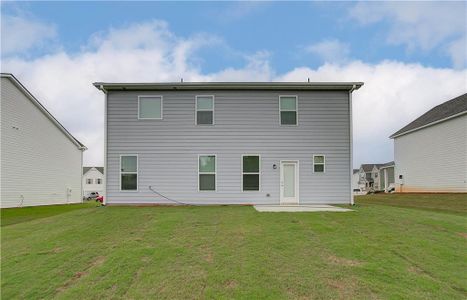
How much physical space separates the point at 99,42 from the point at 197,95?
5968 millimetres

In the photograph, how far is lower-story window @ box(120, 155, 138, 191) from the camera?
44.3 ft

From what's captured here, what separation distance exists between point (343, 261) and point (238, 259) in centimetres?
193

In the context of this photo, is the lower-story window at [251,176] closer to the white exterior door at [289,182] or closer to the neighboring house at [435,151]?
the white exterior door at [289,182]

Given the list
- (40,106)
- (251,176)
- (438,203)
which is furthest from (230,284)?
(40,106)

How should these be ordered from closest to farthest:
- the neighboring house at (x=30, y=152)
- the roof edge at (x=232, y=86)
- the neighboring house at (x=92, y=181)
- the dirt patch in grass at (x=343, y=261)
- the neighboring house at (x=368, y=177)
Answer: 1. the dirt patch in grass at (x=343, y=261)
2. the roof edge at (x=232, y=86)
3. the neighboring house at (x=30, y=152)
4. the neighboring house at (x=368, y=177)
5. the neighboring house at (x=92, y=181)

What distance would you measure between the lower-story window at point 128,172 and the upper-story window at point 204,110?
3.19 metres

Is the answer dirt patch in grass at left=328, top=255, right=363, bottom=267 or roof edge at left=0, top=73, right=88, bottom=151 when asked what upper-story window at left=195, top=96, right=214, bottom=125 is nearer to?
dirt patch in grass at left=328, top=255, right=363, bottom=267

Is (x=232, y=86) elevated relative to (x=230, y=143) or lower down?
elevated

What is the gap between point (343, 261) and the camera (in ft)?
19.2

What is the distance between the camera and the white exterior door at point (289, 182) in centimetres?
1345

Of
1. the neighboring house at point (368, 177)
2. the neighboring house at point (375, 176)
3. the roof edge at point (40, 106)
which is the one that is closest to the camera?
the roof edge at point (40, 106)

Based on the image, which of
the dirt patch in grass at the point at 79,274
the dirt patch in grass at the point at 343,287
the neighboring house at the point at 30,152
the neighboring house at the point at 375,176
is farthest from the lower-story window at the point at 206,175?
the neighboring house at the point at 375,176

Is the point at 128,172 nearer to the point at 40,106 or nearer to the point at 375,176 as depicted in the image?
the point at 40,106

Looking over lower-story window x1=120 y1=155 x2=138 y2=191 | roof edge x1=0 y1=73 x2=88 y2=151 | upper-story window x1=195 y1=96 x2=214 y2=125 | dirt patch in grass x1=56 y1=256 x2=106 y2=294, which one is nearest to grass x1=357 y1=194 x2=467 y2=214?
upper-story window x1=195 y1=96 x2=214 y2=125
